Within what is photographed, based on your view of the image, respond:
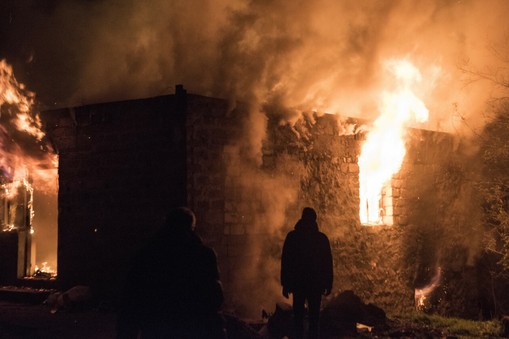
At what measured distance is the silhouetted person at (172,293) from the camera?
3628 millimetres

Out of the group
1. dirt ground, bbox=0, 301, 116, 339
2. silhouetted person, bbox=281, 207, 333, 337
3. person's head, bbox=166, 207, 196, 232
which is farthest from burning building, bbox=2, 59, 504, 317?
person's head, bbox=166, 207, 196, 232

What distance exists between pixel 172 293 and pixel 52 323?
6.05 metres

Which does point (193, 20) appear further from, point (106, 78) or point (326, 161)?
point (326, 161)

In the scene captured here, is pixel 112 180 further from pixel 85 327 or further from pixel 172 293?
pixel 172 293

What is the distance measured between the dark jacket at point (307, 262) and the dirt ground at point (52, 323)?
3.04m

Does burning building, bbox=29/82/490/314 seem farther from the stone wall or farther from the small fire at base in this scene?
the small fire at base

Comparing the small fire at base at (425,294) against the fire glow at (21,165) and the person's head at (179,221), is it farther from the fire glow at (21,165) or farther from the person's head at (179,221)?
the person's head at (179,221)

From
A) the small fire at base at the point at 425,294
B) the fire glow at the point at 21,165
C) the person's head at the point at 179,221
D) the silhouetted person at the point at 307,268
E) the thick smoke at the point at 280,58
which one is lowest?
the small fire at base at the point at 425,294

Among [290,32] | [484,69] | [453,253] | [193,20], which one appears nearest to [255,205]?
[290,32]

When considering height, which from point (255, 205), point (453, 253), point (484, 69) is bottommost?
point (453, 253)

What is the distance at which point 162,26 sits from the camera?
16.2 m

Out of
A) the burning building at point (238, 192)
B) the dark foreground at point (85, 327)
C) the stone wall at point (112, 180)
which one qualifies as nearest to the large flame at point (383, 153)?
the burning building at point (238, 192)

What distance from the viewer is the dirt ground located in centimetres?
789

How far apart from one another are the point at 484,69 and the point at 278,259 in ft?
28.3
